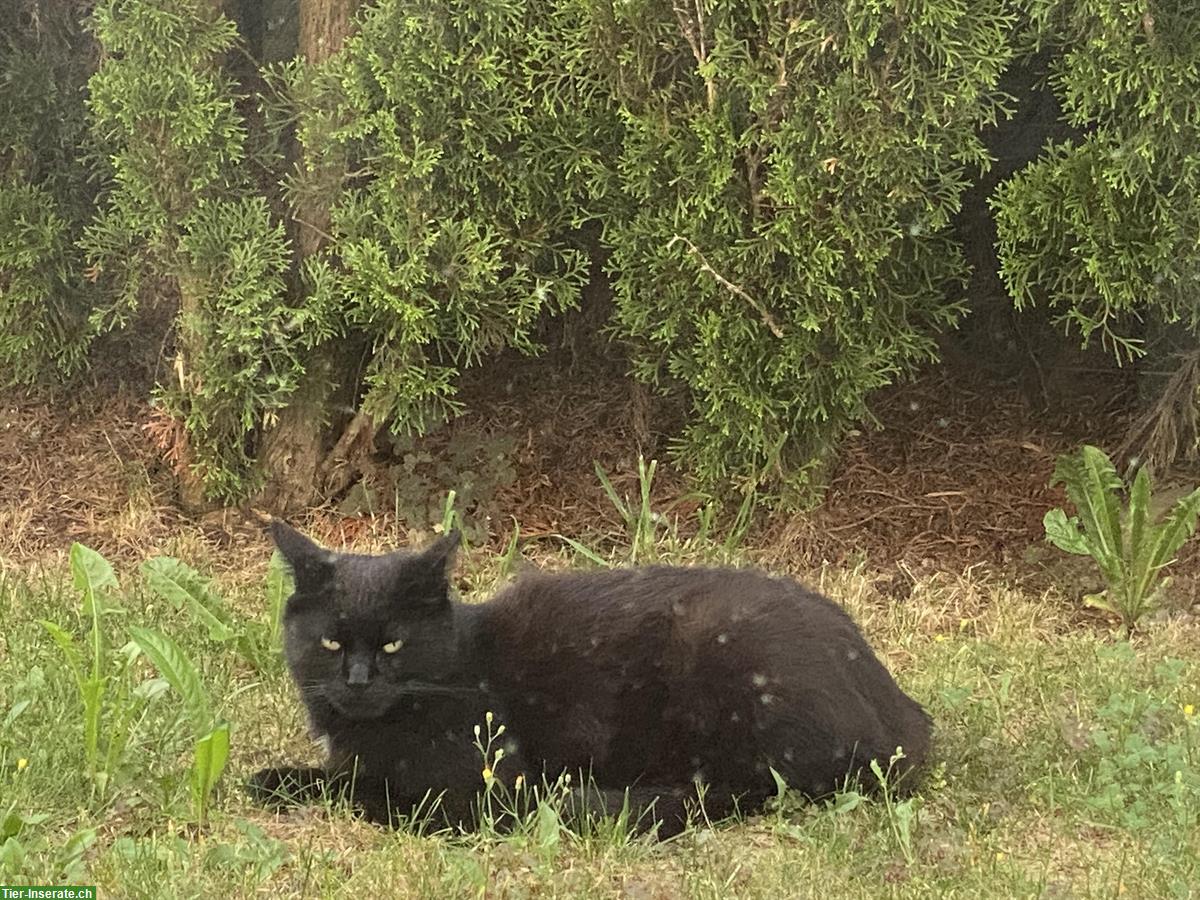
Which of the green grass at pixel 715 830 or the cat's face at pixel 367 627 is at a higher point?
the cat's face at pixel 367 627

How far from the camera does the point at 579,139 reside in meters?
5.40

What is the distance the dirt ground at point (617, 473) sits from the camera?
564 centimetres

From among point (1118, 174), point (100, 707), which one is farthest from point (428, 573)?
point (1118, 174)

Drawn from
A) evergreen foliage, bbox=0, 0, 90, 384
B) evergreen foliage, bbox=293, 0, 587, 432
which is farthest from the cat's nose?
evergreen foliage, bbox=0, 0, 90, 384

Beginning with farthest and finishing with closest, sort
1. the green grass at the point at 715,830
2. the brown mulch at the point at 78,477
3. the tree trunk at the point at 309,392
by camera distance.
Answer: the brown mulch at the point at 78,477
the tree trunk at the point at 309,392
the green grass at the point at 715,830

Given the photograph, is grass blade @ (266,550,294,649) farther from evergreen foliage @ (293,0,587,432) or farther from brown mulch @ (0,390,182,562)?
brown mulch @ (0,390,182,562)

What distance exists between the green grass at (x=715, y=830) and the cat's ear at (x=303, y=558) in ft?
1.48

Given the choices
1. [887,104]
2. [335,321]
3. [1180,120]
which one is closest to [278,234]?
[335,321]

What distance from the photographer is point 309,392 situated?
226 inches

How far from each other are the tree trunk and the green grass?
1425 mm

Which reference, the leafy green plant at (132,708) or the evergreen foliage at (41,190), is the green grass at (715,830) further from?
the evergreen foliage at (41,190)

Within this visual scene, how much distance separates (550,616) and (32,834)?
1377 millimetres

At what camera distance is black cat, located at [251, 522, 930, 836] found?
11.1ft

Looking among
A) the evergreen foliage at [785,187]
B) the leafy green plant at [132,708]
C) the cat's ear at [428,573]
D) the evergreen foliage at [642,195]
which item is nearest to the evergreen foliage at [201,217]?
the evergreen foliage at [642,195]
